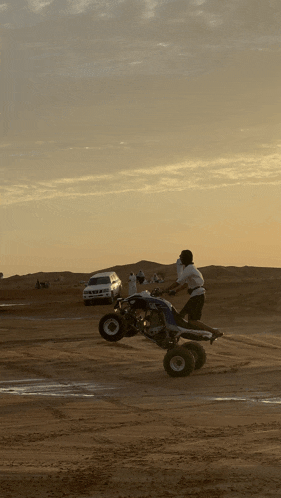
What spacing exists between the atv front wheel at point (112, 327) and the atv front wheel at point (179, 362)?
4.88ft

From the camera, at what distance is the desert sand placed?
556cm

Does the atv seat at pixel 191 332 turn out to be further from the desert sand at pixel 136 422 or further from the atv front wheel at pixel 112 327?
the atv front wheel at pixel 112 327

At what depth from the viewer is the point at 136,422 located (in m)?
8.08

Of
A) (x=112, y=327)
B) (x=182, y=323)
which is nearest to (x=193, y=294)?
(x=182, y=323)

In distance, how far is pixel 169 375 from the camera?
11875mm

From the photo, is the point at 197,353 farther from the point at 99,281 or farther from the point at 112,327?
the point at 99,281

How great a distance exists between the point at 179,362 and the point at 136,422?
152 inches

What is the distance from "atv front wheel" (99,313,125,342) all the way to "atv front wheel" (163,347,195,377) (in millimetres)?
1487

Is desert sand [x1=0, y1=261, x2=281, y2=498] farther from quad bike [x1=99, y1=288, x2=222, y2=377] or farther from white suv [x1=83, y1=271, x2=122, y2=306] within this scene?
white suv [x1=83, y1=271, x2=122, y2=306]

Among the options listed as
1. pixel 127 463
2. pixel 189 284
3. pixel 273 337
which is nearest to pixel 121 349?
pixel 189 284

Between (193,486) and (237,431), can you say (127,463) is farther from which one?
(237,431)

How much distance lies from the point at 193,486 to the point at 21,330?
62.7 feet

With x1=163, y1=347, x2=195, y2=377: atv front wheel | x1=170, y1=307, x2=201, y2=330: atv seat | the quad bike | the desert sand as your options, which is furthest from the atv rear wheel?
x1=163, y1=347, x2=195, y2=377: atv front wheel

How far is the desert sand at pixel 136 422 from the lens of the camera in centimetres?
556
